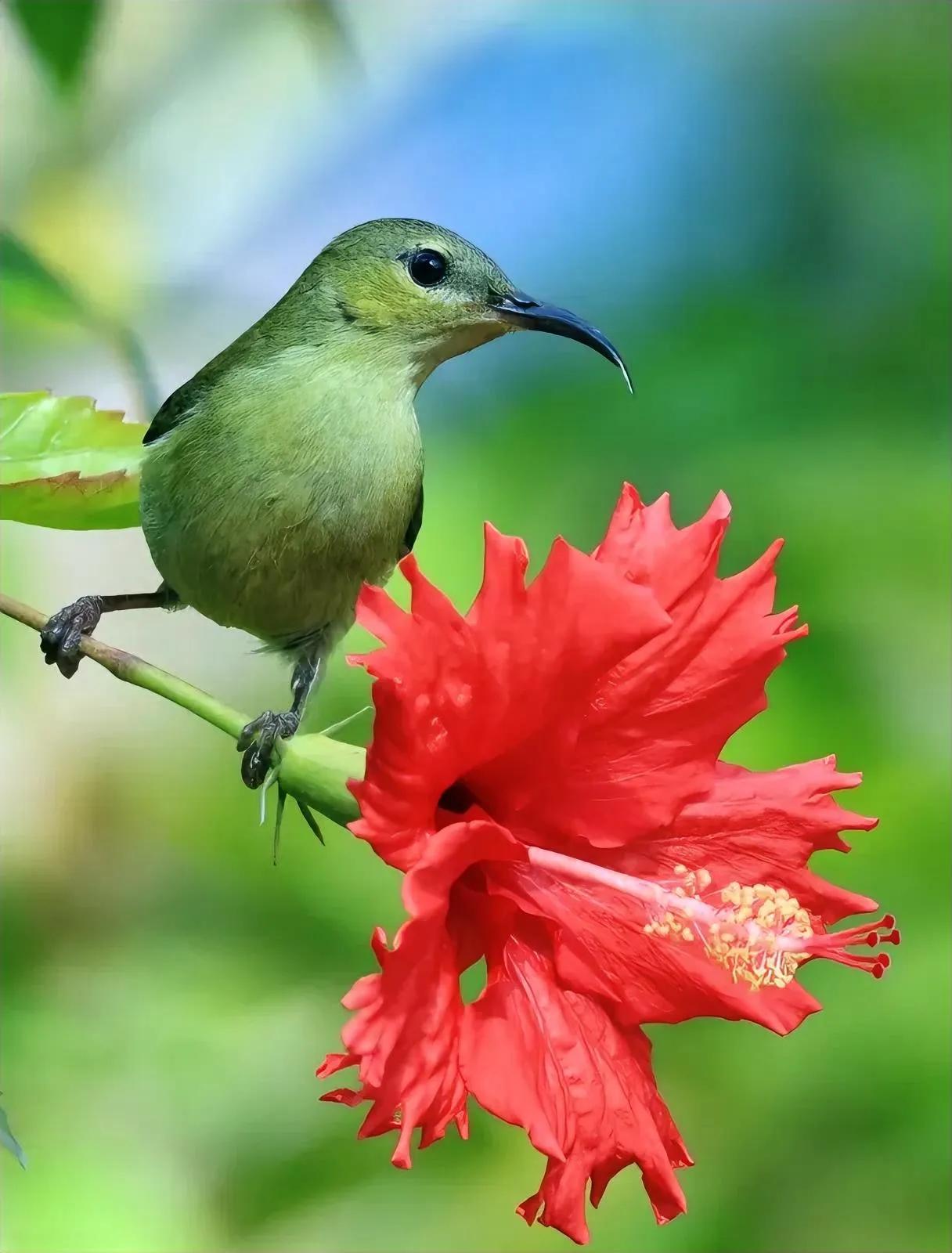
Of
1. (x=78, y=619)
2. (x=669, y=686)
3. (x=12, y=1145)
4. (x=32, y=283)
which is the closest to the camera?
(x=12, y=1145)

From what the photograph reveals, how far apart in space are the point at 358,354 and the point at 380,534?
0.39ft

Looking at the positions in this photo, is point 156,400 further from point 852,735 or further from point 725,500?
point 852,735

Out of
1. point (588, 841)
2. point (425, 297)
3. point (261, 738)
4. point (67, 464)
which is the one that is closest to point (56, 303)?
point (67, 464)

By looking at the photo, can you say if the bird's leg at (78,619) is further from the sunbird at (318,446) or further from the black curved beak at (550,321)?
the black curved beak at (550,321)

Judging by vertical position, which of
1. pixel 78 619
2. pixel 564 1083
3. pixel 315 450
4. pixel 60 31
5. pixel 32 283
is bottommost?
pixel 564 1083

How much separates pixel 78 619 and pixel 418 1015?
42cm

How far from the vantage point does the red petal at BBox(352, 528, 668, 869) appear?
1.77 ft

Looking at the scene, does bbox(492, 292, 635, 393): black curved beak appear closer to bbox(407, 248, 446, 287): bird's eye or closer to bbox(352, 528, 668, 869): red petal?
bbox(407, 248, 446, 287): bird's eye

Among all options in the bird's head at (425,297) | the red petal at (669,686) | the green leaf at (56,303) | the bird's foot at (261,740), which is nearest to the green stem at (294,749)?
the bird's foot at (261,740)

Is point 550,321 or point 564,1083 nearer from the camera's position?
point 564,1083

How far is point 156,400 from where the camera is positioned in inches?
31.5

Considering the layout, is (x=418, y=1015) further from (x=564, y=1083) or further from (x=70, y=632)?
(x=70, y=632)

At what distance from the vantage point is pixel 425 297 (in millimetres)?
A: 859

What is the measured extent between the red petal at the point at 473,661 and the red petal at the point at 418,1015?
2 cm
